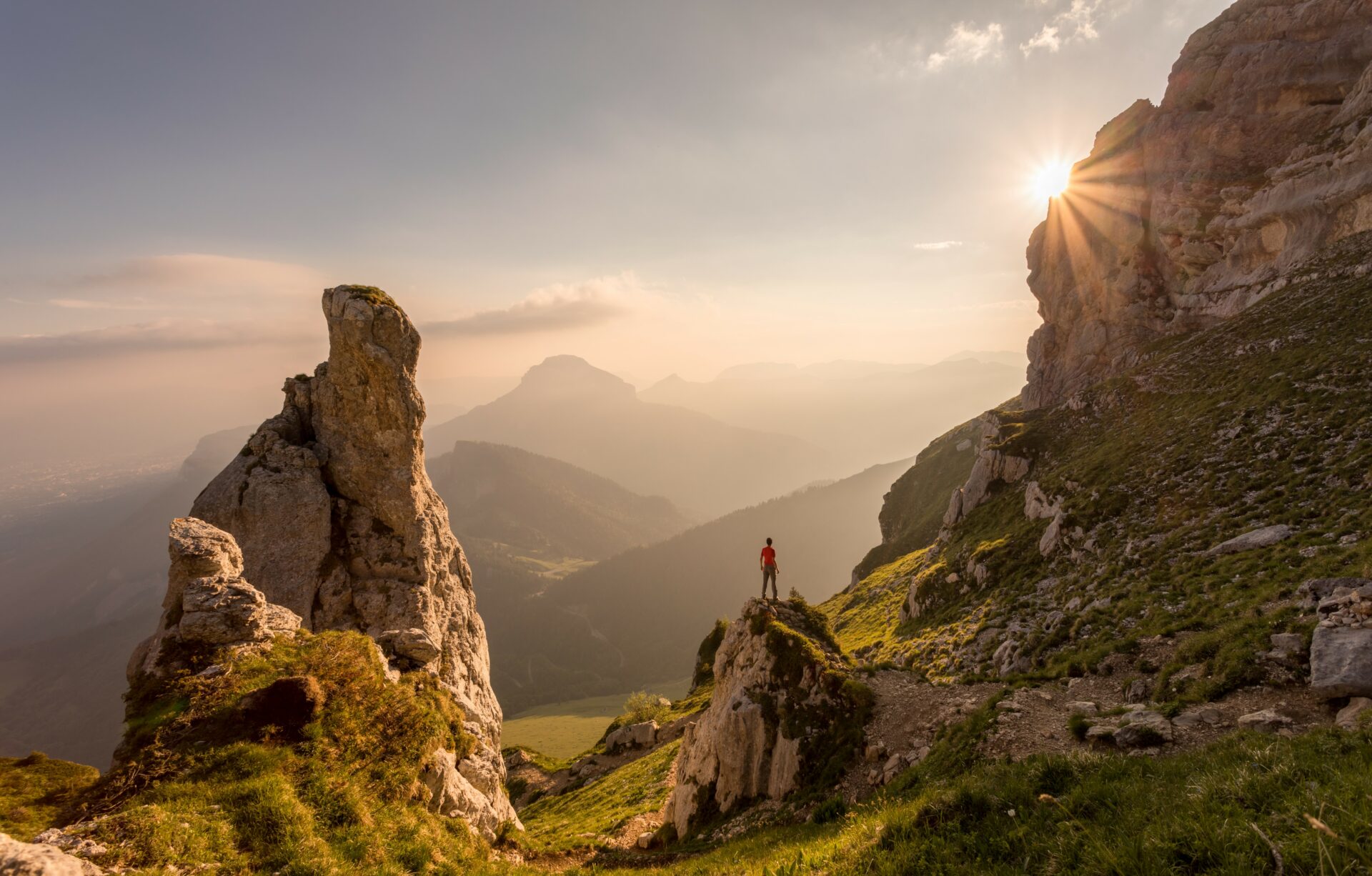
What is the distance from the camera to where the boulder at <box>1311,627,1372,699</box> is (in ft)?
37.8

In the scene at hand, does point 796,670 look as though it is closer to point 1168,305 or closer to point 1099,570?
point 1099,570

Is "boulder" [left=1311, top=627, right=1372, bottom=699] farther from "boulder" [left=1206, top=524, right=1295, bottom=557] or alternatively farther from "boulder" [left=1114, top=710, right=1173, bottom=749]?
"boulder" [left=1206, top=524, right=1295, bottom=557]

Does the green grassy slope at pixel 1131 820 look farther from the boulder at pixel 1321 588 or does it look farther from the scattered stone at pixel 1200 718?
the boulder at pixel 1321 588

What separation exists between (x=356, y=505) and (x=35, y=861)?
25.8 meters

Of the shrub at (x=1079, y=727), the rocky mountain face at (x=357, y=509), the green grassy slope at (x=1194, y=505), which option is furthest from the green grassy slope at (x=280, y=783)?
the green grassy slope at (x=1194, y=505)

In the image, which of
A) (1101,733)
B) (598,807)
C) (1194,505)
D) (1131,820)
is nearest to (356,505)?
(598,807)

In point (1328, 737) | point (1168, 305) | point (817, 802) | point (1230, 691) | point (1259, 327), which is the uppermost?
point (1168, 305)

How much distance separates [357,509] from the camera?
31.4 meters

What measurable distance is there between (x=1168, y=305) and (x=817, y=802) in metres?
84.4

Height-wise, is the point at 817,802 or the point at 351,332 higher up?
the point at 351,332

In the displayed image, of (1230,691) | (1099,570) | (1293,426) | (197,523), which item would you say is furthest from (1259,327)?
Answer: (197,523)

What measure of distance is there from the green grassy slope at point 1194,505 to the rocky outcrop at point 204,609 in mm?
28737

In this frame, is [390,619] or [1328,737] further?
[390,619]

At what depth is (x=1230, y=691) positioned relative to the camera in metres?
14.0
